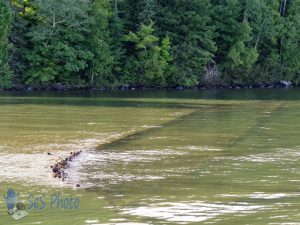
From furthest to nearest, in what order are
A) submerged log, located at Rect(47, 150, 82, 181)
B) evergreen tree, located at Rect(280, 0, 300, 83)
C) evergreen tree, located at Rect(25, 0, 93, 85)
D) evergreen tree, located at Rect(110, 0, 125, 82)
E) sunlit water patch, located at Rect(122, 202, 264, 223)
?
evergreen tree, located at Rect(280, 0, 300, 83)
evergreen tree, located at Rect(110, 0, 125, 82)
evergreen tree, located at Rect(25, 0, 93, 85)
submerged log, located at Rect(47, 150, 82, 181)
sunlit water patch, located at Rect(122, 202, 264, 223)

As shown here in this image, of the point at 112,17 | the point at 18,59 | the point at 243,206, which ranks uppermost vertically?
the point at 112,17

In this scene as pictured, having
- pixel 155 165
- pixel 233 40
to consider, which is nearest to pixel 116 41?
pixel 233 40

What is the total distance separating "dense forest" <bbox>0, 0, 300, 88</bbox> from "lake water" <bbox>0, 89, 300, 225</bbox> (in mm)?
20005

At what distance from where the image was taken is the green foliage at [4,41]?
47.7 m

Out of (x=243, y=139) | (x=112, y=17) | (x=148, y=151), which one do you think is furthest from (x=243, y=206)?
(x=112, y=17)

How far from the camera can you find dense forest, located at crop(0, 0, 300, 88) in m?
51.1

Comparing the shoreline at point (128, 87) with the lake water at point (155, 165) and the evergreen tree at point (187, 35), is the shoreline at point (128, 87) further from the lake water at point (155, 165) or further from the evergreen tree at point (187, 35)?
the lake water at point (155, 165)

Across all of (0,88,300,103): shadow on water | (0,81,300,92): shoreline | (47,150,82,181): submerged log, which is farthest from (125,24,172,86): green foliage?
(47,150,82,181): submerged log

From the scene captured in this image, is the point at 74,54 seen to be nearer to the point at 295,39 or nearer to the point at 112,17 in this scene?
the point at 112,17

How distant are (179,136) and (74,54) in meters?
30.3

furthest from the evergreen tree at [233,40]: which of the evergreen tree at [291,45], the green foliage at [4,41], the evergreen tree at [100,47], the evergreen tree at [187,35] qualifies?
the green foliage at [4,41]

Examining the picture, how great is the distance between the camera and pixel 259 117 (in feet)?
98.1

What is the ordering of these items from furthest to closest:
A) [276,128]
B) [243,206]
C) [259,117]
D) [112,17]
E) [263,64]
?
[263,64], [112,17], [259,117], [276,128], [243,206]

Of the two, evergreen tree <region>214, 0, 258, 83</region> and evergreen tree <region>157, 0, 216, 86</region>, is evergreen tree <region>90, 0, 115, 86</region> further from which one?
evergreen tree <region>214, 0, 258, 83</region>
